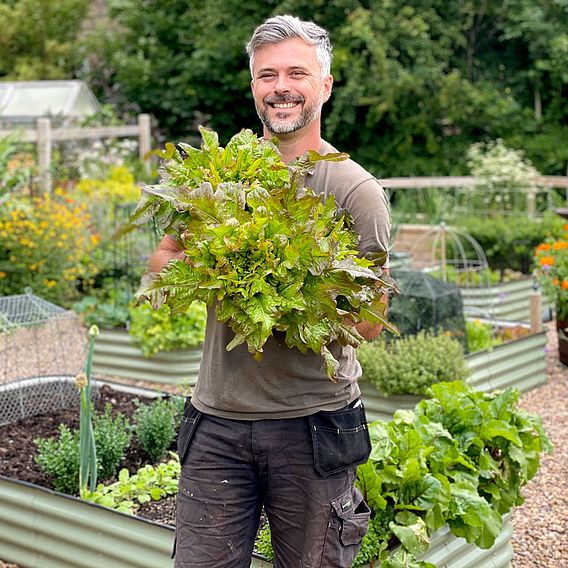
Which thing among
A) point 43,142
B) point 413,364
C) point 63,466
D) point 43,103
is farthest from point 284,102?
point 43,103

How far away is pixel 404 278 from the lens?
6.07m

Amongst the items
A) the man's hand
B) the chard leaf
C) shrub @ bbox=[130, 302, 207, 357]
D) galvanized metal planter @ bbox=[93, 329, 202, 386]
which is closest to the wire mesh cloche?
shrub @ bbox=[130, 302, 207, 357]

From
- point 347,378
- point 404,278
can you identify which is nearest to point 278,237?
point 347,378

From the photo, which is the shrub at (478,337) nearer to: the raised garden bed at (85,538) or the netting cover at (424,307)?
the netting cover at (424,307)

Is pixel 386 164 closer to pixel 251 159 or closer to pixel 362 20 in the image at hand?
pixel 362 20

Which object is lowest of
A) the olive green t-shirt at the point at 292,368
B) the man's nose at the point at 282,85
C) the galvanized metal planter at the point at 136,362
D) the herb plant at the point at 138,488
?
the galvanized metal planter at the point at 136,362

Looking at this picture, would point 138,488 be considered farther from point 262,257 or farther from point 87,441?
point 262,257

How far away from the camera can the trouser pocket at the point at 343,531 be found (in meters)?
2.36

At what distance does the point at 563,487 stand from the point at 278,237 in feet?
10.0

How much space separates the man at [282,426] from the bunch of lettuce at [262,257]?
14 cm

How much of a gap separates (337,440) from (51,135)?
10.3m

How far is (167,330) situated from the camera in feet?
20.3

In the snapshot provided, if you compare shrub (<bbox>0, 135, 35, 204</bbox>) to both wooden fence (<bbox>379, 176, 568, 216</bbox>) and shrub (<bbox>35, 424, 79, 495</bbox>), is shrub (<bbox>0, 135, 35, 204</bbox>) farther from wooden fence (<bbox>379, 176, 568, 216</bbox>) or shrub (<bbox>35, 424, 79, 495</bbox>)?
shrub (<bbox>35, 424, 79, 495</bbox>)

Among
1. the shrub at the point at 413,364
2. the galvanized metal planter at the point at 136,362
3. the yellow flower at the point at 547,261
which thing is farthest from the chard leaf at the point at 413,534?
the yellow flower at the point at 547,261
